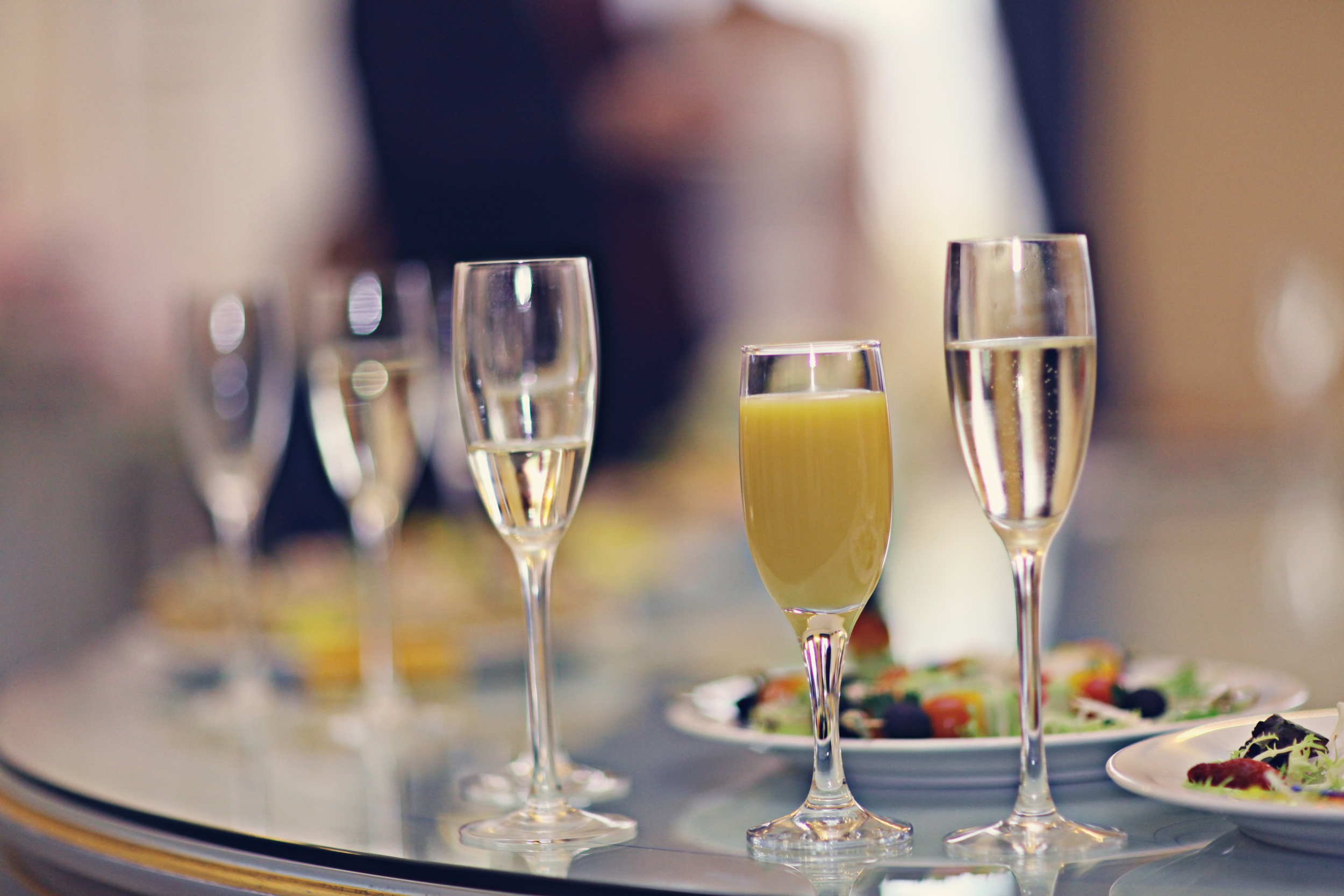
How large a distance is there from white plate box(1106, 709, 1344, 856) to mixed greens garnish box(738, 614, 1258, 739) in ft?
0.25

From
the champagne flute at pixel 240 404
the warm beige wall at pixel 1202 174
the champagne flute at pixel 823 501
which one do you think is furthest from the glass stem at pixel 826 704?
the warm beige wall at pixel 1202 174

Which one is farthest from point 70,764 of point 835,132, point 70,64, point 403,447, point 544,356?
point 835,132

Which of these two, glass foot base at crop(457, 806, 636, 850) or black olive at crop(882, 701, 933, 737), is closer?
glass foot base at crop(457, 806, 636, 850)

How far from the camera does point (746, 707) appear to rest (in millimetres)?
1139

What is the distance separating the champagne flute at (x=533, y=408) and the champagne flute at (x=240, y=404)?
0.60 meters

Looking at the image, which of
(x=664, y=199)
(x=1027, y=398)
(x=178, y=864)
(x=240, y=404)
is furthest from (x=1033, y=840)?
(x=664, y=199)

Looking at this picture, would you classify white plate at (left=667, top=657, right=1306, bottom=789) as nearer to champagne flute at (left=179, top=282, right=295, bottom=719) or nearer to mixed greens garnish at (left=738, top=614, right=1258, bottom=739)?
mixed greens garnish at (left=738, top=614, right=1258, bottom=739)

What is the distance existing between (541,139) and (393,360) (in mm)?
3916

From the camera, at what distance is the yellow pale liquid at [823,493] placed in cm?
87

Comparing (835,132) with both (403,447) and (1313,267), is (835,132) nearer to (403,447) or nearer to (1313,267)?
(1313,267)

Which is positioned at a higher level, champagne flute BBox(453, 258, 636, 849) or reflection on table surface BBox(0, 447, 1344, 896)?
champagne flute BBox(453, 258, 636, 849)

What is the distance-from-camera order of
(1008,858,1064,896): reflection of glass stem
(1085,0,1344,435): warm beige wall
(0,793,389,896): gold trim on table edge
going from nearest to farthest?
(1008,858,1064,896): reflection of glass stem
(0,793,389,896): gold trim on table edge
(1085,0,1344,435): warm beige wall

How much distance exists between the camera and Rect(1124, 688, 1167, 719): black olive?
102cm

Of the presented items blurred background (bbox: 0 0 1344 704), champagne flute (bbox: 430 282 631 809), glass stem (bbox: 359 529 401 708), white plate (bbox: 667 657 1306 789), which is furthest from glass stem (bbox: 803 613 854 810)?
blurred background (bbox: 0 0 1344 704)
